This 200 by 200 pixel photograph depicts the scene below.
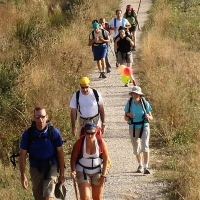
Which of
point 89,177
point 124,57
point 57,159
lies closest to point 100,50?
point 124,57

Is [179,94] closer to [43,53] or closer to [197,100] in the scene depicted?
[197,100]

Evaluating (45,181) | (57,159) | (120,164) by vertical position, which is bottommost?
(120,164)

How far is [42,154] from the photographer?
6453mm

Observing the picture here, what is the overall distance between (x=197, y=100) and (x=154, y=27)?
28.1 feet

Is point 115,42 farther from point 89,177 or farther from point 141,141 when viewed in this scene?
point 89,177

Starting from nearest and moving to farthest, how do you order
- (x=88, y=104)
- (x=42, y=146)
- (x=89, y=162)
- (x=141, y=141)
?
(x=42, y=146)
(x=89, y=162)
(x=88, y=104)
(x=141, y=141)

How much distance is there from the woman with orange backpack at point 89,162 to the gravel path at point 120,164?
1.35 metres

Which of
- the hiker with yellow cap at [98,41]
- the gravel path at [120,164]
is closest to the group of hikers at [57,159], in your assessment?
the gravel path at [120,164]

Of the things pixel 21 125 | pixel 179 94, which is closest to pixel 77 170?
pixel 21 125

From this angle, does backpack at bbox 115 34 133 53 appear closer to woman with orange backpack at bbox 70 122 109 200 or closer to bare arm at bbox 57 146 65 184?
woman with orange backpack at bbox 70 122 109 200

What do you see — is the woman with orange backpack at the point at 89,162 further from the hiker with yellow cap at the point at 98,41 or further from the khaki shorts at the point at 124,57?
the hiker with yellow cap at the point at 98,41

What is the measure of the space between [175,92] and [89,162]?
5.50 meters

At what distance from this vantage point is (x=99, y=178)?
21.9 ft

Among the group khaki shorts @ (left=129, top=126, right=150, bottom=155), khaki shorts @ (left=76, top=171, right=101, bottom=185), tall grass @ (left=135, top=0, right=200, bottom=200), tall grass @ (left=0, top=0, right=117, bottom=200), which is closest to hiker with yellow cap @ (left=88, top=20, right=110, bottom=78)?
tall grass @ (left=0, top=0, right=117, bottom=200)
